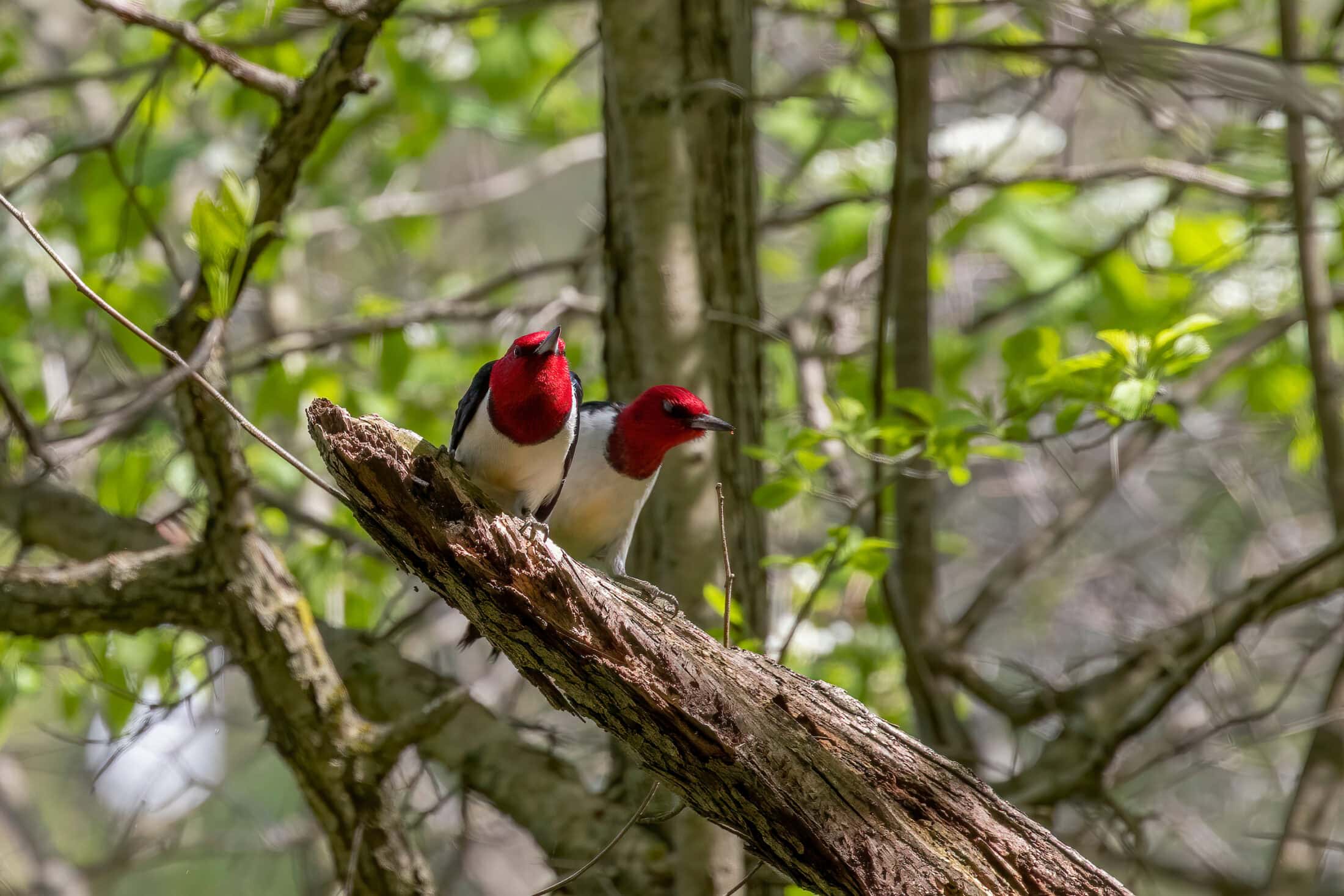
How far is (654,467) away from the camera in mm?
3377

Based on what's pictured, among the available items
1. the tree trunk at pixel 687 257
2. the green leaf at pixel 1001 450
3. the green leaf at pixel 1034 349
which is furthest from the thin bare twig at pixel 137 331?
the green leaf at pixel 1034 349

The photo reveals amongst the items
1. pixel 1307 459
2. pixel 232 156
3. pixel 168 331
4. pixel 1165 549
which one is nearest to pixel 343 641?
pixel 168 331

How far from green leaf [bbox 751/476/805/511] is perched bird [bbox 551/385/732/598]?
0.78ft

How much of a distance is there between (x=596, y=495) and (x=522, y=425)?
54cm

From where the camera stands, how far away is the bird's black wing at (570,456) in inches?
120

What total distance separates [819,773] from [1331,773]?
3.18m

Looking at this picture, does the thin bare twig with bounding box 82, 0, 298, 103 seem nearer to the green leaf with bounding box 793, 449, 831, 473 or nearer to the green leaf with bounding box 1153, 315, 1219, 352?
the green leaf with bounding box 793, 449, 831, 473

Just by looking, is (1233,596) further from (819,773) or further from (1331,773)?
(819,773)

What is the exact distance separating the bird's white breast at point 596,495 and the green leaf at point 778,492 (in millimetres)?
417

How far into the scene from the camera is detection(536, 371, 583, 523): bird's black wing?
304cm

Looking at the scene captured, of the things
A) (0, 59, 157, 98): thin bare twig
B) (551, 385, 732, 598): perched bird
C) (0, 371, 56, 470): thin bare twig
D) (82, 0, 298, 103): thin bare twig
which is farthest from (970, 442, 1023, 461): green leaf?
(0, 59, 157, 98): thin bare twig

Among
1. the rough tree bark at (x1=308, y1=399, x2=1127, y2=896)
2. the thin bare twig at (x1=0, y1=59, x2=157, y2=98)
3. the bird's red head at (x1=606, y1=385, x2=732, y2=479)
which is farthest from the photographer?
the thin bare twig at (x1=0, y1=59, x2=157, y2=98)

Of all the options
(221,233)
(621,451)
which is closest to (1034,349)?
(621,451)

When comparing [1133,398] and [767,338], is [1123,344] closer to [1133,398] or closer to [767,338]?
[1133,398]
